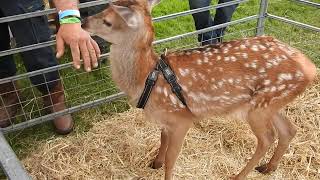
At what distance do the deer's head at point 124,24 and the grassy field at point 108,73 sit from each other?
1.02 meters

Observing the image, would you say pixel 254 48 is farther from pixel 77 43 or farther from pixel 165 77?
pixel 77 43

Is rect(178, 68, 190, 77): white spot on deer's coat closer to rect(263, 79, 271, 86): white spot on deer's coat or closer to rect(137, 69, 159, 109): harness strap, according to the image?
rect(137, 69, 159, 109): harness strap

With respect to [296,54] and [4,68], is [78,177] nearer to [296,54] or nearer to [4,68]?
[4,68]

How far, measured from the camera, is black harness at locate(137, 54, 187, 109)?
102 inches

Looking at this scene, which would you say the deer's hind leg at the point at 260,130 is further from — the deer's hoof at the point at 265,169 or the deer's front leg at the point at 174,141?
the deer's front leg at the point at 174,141

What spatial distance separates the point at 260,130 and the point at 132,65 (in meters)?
0.94

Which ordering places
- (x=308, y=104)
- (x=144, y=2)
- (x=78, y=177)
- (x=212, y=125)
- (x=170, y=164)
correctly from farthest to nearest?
1. (x=308, y=104)
2. (x=212, y=125)
3. (x=78, y=177)
4. (x=170, y=164)
5. (x=144, y=2)

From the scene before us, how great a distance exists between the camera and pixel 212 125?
3.51 metres

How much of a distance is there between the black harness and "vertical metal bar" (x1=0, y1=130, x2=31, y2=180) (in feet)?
3.04

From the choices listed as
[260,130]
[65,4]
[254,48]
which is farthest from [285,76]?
[65,4]

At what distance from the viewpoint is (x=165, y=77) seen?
2.61 metres

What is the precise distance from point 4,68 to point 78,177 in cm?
114

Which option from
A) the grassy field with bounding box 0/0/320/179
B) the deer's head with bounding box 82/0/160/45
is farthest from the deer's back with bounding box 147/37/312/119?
the grassy field with bounding box 0/0/320/179

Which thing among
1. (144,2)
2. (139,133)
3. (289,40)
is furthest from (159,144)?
(289,40)
